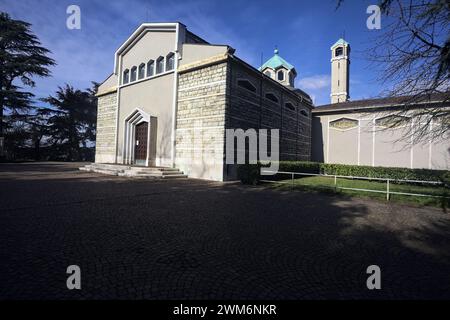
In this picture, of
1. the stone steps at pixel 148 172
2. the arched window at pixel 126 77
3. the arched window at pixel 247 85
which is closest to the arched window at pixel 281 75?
the arched window at pixel 247 85

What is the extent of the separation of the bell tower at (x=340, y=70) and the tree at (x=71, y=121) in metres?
43.4

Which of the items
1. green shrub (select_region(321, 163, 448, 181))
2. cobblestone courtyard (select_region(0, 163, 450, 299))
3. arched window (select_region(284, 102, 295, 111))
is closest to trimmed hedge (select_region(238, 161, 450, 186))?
green shrub (select_region(321, 163, 448, 181))

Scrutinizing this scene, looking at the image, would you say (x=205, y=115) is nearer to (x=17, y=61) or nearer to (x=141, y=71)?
(x=141, y=71)

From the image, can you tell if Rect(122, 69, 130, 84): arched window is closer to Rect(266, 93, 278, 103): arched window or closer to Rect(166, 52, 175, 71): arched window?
Rect(166, 52, 175, 71): arched window

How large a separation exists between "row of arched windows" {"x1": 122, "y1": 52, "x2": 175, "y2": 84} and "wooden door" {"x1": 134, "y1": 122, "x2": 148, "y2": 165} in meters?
3.93

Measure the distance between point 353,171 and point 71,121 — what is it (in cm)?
3777

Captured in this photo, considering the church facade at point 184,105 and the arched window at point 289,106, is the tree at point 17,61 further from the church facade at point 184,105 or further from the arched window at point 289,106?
the arched window at point 289,106

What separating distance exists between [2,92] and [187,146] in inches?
1037

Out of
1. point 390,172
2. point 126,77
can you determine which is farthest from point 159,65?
point 390,172

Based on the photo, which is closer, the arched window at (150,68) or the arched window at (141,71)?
the arched window at (150,68)

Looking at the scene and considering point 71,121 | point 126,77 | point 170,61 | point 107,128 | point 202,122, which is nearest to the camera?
point 202,122

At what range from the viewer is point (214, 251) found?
3793mm

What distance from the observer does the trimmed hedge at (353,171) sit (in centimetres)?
1273

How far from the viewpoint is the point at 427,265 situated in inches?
139
